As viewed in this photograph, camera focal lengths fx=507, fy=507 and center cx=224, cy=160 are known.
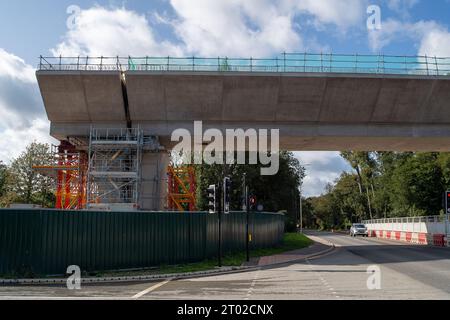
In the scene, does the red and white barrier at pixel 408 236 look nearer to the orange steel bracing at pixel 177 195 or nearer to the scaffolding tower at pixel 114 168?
the orange steel bracing at pixel 177 195

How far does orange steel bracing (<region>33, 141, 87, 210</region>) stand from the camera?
32938 mm

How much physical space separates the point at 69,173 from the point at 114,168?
4930 mm

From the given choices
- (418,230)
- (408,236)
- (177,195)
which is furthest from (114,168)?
(408,236)

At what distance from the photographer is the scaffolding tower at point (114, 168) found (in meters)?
30.4

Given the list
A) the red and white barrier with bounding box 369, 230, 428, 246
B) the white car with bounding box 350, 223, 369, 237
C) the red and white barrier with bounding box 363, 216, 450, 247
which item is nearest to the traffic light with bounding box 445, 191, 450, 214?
the red and white barrier with bounding box 363, 216, 450, 247

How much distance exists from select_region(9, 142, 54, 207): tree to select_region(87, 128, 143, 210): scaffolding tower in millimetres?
38435

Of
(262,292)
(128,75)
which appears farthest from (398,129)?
(262,292)

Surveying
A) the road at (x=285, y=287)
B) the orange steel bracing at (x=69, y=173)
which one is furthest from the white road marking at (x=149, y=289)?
the orange steel bracing at (x=69, y=173)

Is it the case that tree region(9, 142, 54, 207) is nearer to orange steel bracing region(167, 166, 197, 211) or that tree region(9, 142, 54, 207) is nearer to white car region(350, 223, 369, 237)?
Answer: orange steel bracing region(167, 166, 197, 211)

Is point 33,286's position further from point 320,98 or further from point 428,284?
point 320,98

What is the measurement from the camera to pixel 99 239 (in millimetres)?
18500

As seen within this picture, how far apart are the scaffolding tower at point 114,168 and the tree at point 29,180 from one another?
38.4 metres
